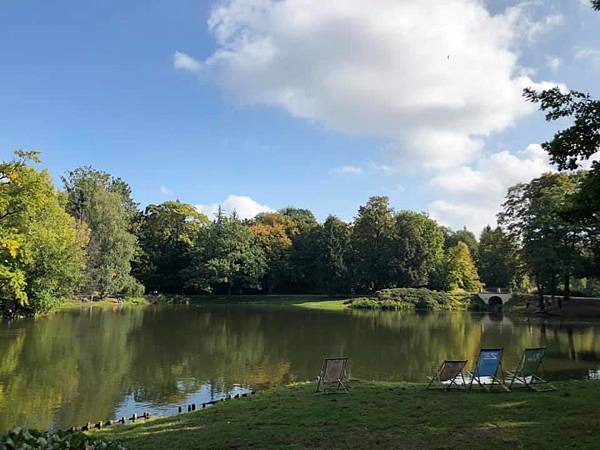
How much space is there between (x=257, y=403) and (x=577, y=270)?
123 feet

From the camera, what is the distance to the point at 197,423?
8414 millimetres

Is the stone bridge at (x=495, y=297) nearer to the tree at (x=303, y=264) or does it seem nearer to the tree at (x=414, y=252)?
the tree at (x=414, y=252)

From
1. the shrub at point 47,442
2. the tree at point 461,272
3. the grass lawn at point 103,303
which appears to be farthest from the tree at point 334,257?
the shrub at point 47,442

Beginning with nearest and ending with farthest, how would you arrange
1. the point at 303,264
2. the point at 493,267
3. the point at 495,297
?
the point at 495,297
the point at 493,267
the point at 303,264

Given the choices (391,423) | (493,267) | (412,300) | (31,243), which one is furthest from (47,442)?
(493,267)

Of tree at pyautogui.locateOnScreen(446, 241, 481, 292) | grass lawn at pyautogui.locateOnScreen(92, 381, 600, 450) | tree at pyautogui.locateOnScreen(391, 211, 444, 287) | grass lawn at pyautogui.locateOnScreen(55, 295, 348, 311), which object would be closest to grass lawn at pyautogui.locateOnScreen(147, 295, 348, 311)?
grass lawn at pyautogui.locateOnScreen(55, 295, 348, 311)

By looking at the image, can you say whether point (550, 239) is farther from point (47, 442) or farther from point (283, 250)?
point (47, 442)

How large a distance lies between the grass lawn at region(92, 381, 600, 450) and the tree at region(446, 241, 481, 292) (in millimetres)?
51122

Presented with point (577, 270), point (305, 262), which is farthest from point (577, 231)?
point (305, 262)

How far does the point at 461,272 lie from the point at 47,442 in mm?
60437

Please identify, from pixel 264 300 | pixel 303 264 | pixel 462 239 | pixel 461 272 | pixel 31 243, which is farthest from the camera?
pixel 462 239

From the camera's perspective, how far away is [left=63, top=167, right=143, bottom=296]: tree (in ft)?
160

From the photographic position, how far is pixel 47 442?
411 centimetres

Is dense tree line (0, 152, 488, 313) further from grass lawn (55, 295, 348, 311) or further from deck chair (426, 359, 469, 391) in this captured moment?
deck chair (426, 359, 469, 391)
